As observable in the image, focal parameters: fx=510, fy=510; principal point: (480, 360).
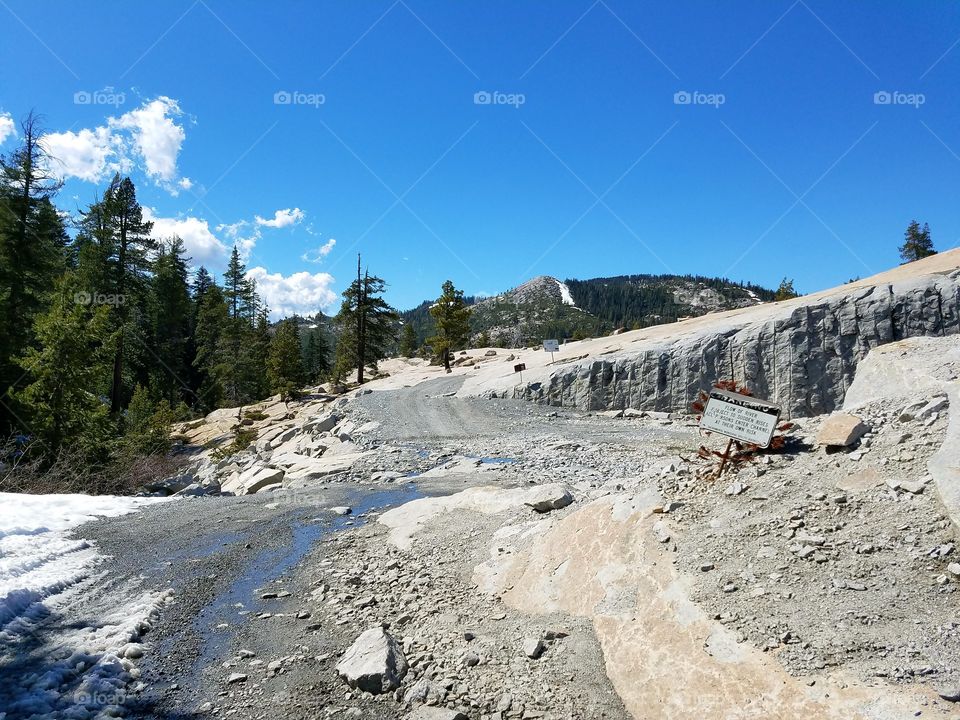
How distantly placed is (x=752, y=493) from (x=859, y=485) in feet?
3.36

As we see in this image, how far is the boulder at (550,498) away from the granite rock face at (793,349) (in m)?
15.4

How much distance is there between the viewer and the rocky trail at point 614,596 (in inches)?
148

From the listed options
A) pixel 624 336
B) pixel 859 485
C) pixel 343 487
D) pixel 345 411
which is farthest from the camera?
pixel 624 336

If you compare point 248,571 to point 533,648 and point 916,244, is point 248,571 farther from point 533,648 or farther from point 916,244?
point 916,244

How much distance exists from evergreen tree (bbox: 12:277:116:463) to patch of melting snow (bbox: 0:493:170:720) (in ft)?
28.9

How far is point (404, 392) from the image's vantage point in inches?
1257

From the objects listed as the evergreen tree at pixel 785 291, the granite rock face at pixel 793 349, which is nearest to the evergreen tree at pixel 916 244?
the evergreen tree at pixel 785 291

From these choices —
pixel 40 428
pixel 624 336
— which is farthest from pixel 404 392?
pixel 40 428

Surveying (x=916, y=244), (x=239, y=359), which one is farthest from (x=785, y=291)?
(x=239, y=359)

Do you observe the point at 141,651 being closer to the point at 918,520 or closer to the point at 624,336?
the point at 918,520

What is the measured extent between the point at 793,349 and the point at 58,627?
23433 millimetres

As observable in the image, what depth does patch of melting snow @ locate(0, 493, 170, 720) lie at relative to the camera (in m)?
4.68

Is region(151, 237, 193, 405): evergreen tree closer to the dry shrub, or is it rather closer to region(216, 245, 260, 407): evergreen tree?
region(216, 245, 260, 407): evergreen tree

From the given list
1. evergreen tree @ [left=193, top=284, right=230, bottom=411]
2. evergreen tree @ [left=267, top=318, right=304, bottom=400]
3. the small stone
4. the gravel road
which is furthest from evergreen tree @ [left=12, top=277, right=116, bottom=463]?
evergreen tree @ [left=193, top=284, right=230, bottom=411]
